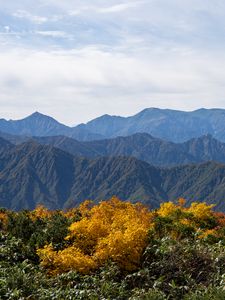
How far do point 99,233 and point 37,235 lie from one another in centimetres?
380

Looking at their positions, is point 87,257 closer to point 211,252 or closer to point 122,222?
point 122,222

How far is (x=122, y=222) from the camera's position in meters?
22.4

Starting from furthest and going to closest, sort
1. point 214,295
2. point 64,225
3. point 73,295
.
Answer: point 64,225, point 73,295, point 214,295

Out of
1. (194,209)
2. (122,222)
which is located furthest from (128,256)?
(194,209)

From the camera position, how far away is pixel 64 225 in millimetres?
24625

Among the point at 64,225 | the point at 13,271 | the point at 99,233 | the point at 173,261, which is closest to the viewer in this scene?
the point at 13,271

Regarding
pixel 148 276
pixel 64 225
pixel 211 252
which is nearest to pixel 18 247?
pixel 64 225

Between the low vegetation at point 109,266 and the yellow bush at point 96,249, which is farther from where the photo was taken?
the yellow bush at point 96,249

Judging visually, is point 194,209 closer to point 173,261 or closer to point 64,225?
point 64,225

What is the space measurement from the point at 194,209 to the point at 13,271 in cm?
2481

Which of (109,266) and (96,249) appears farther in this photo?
(96,249)

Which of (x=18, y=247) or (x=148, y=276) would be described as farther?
(x=18, y=247)

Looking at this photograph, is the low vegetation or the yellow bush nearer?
the low vegetation

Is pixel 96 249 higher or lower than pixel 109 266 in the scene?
higher
